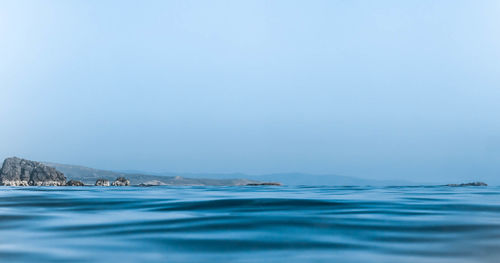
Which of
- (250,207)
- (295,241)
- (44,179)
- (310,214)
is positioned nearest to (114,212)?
(250,207)

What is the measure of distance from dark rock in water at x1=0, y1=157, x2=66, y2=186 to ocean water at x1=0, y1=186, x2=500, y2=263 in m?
20.8

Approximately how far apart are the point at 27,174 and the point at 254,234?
2715 centimetres

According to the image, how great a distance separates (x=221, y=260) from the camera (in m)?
4.15

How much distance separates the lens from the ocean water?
4.36m

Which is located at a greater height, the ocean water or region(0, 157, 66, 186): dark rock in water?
region(0, 157, 66, 186): dark rock in water

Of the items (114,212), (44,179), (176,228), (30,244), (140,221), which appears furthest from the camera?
(44,179)

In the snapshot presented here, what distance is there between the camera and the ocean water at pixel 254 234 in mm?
4355

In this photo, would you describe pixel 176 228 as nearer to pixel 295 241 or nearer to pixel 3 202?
pixel 295 241

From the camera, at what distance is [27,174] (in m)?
29.6

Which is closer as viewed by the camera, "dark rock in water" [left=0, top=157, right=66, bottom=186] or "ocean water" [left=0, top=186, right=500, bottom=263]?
"ocean water" [left=0, top=186, right=500, bottom=263]

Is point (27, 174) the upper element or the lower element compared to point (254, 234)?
upper

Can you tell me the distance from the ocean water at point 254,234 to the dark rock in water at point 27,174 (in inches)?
819

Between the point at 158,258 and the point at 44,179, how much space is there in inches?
1058

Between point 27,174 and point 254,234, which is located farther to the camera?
point 27,174
